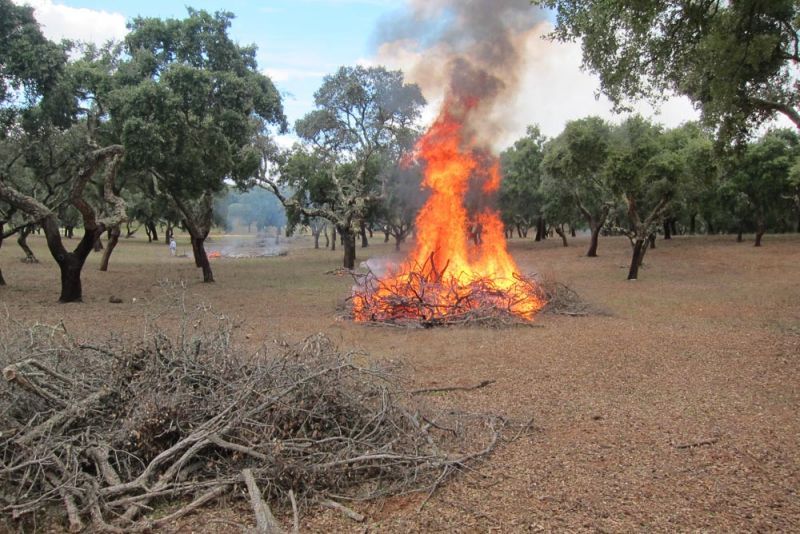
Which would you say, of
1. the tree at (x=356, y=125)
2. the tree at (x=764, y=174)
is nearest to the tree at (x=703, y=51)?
the tree at (x=356, y=125)

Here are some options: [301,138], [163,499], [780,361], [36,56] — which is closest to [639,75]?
[780,361]

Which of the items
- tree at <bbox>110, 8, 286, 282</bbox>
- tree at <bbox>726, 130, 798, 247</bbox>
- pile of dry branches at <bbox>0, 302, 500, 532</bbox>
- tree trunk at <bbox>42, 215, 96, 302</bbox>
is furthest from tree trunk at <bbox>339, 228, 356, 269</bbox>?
pile of dry branches at <bbox>0, 302, 500, 532</bbox>

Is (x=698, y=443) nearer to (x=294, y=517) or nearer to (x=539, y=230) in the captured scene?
(x=294, y=517)

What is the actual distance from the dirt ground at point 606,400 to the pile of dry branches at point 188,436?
0.83 ft

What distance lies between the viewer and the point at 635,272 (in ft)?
66.2

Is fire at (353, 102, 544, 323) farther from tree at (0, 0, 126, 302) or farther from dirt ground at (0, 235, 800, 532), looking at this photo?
tree at (0, 0, 126, 302)

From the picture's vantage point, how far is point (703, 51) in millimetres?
9688

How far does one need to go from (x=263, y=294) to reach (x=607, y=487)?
45.4 ft

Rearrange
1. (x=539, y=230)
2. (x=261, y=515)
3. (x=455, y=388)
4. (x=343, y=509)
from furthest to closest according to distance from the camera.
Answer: (x=539, y=230) → (x=455, y=388) → (x=343, y=509) → (x=261, y=515)

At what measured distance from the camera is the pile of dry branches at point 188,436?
3.74 metres

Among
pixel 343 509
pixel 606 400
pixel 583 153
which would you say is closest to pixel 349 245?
pixel 583 153

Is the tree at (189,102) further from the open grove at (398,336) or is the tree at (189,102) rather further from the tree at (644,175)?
the tree at (644,175)

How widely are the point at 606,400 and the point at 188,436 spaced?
4.49 m

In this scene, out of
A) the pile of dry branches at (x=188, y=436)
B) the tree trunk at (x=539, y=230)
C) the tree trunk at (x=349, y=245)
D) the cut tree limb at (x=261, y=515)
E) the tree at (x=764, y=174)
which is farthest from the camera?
the tree trunk at (x=539, y=230)
